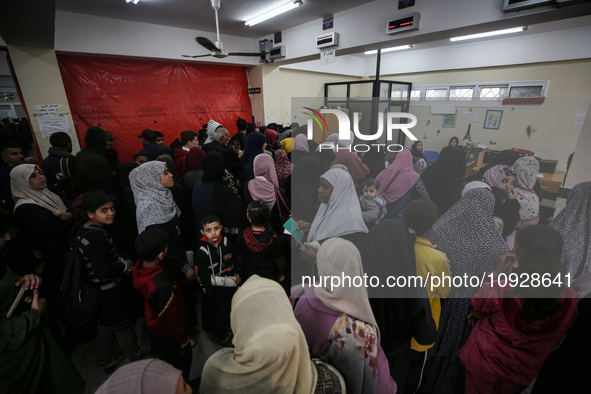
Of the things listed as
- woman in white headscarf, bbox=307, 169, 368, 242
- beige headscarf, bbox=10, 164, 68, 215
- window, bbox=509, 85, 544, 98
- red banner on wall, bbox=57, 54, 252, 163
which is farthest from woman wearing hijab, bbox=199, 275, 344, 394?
window, bbox=509, 85, 544, 98

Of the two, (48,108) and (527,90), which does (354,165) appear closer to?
(48,108)

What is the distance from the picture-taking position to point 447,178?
59.9 inches

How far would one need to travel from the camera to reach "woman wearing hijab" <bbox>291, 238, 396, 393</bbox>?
0.85m

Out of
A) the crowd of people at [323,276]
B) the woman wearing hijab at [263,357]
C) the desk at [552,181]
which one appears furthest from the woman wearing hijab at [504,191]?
the woman wearing hijab at [263,357]

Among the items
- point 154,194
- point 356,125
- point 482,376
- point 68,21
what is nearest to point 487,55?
point 356,125

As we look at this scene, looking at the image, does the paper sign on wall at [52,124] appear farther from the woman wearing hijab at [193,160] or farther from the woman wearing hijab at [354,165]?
the woman wearing hijab at [354,165]

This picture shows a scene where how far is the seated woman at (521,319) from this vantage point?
3.14 ft

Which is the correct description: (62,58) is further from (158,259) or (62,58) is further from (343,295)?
(343,295)

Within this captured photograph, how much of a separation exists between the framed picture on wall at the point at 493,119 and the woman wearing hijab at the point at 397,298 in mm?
735

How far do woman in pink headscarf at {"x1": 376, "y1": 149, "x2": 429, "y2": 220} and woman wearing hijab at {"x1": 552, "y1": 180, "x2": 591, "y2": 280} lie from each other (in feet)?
2.18

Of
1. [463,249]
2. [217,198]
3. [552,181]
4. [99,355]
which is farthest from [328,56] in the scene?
[99,355]

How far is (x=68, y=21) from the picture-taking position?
3.23m

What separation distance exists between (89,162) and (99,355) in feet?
5.34

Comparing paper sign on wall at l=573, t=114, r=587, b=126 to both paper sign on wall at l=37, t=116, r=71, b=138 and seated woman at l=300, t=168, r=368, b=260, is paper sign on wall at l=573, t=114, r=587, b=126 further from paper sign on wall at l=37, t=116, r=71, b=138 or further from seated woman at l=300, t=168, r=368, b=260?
paper sign on wall at l=37, t=116, r=71, b=138
